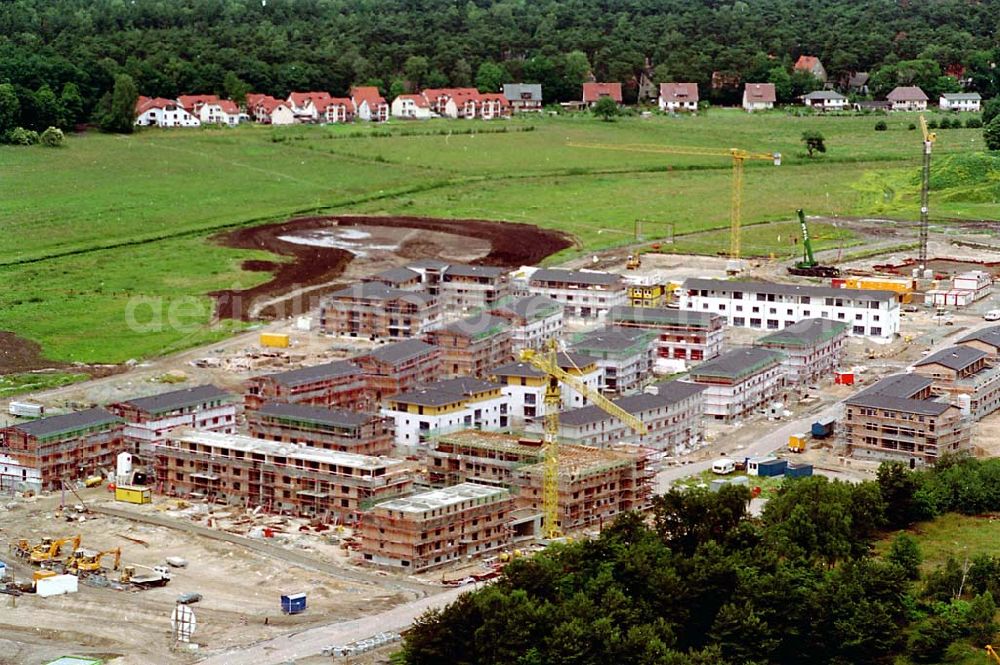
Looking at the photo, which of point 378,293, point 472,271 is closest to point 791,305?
point 472,271

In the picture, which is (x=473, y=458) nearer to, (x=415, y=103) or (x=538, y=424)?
(x=538, y=424)

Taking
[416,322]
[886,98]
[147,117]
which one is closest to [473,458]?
[416,322]

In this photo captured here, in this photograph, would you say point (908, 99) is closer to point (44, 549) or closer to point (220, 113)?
point (220, 113)

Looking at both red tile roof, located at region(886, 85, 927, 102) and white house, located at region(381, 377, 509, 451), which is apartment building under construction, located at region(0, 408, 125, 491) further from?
red tile roof, located at region(886, 85, 927, 102)

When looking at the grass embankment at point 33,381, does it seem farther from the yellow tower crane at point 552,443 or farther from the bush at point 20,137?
the bush at point 20,137

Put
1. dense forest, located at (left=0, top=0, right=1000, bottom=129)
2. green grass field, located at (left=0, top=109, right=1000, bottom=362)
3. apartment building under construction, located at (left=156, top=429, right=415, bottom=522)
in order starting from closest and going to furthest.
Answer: apartment building under construction, located at (left=156, top=429, right=415, bottom=522) < green grass field, located at (left=0, top=109, right=1000, bottom=362) < dense forest, located at (left=0, top=0, right=1000, bottom=129)

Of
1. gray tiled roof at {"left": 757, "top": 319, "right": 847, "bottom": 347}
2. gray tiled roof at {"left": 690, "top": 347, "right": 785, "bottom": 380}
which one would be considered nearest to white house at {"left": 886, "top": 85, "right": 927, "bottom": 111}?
gray tiled roof at {"left": 757, "top": 319, "right": 847, "bottom": 347}
